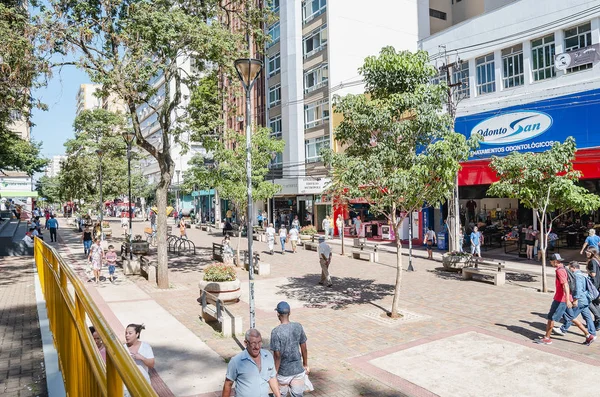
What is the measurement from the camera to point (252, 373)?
4.83m

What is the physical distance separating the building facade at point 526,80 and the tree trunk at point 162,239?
45.6 ft

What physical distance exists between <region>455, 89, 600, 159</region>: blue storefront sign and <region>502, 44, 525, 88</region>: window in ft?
5.91

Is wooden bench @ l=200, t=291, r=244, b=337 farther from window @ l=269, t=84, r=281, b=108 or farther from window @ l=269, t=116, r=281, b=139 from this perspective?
window @ l=269, t=84, r=281, b=108

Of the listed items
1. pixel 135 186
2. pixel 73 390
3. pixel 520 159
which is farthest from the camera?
pixel 135 186

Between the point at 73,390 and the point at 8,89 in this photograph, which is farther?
the point at 8,89

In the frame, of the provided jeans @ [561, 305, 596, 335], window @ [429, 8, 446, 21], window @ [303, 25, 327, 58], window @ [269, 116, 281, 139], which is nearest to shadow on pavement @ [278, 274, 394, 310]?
jeans @ [561, 305, 596, 335]

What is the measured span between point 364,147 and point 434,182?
6.42ft

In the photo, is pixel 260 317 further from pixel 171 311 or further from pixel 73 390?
pixel 73 390

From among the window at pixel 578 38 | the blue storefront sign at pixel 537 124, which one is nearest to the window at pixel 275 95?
the blue storefront sign at pixel 537 124

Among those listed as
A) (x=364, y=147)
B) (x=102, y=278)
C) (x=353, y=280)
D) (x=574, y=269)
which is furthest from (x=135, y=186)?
(x=574, y=269)

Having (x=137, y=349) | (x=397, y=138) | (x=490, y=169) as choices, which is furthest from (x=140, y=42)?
(x=490, y=169)

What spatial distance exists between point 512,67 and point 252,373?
2302 centimetres

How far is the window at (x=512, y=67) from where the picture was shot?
22672 mm

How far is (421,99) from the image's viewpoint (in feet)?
34.7
